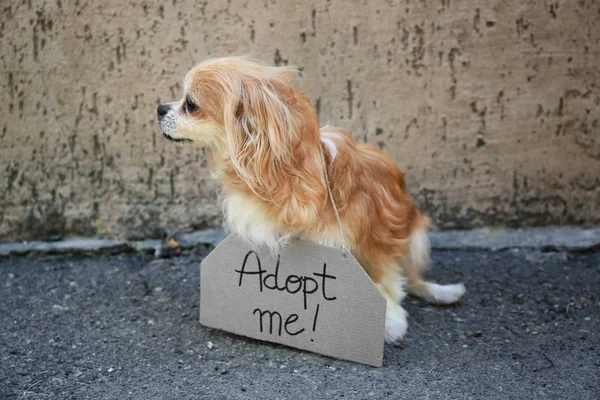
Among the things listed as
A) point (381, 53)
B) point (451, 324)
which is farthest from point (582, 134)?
point (451, 324)

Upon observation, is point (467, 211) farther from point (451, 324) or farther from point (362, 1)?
point (362, 1)

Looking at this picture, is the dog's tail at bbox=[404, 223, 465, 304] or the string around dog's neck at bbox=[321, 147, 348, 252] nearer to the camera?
the string around dog's neck at bbox=[321, 147, 348, 252]

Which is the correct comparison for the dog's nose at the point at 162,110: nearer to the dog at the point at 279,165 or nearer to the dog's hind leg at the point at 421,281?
the dog at the point at 279,165

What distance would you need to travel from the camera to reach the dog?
7.25 feet

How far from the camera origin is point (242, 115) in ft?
7.30

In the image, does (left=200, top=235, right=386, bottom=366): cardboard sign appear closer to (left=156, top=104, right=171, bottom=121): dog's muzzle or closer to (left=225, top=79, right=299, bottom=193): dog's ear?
(left=225, top=79, right=299, bottom=193): dog's ear

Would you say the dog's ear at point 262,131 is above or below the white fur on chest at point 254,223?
above

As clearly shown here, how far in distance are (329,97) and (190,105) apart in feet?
3.67

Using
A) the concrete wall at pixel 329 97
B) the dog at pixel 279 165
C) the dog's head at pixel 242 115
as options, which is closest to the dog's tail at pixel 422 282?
the dog at pixel 279 165

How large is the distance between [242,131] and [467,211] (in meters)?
1.67

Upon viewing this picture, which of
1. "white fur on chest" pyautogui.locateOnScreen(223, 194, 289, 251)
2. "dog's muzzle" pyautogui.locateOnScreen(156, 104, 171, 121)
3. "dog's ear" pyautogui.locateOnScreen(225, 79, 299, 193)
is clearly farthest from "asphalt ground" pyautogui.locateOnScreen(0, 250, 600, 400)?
"dog's muzzle" pyautogui.locateOnScreen(156, 104, 171, 121)

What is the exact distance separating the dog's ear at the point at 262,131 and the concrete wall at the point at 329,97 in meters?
1.04

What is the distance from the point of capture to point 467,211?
11.3 feet

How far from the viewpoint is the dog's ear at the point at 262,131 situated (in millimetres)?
2186
